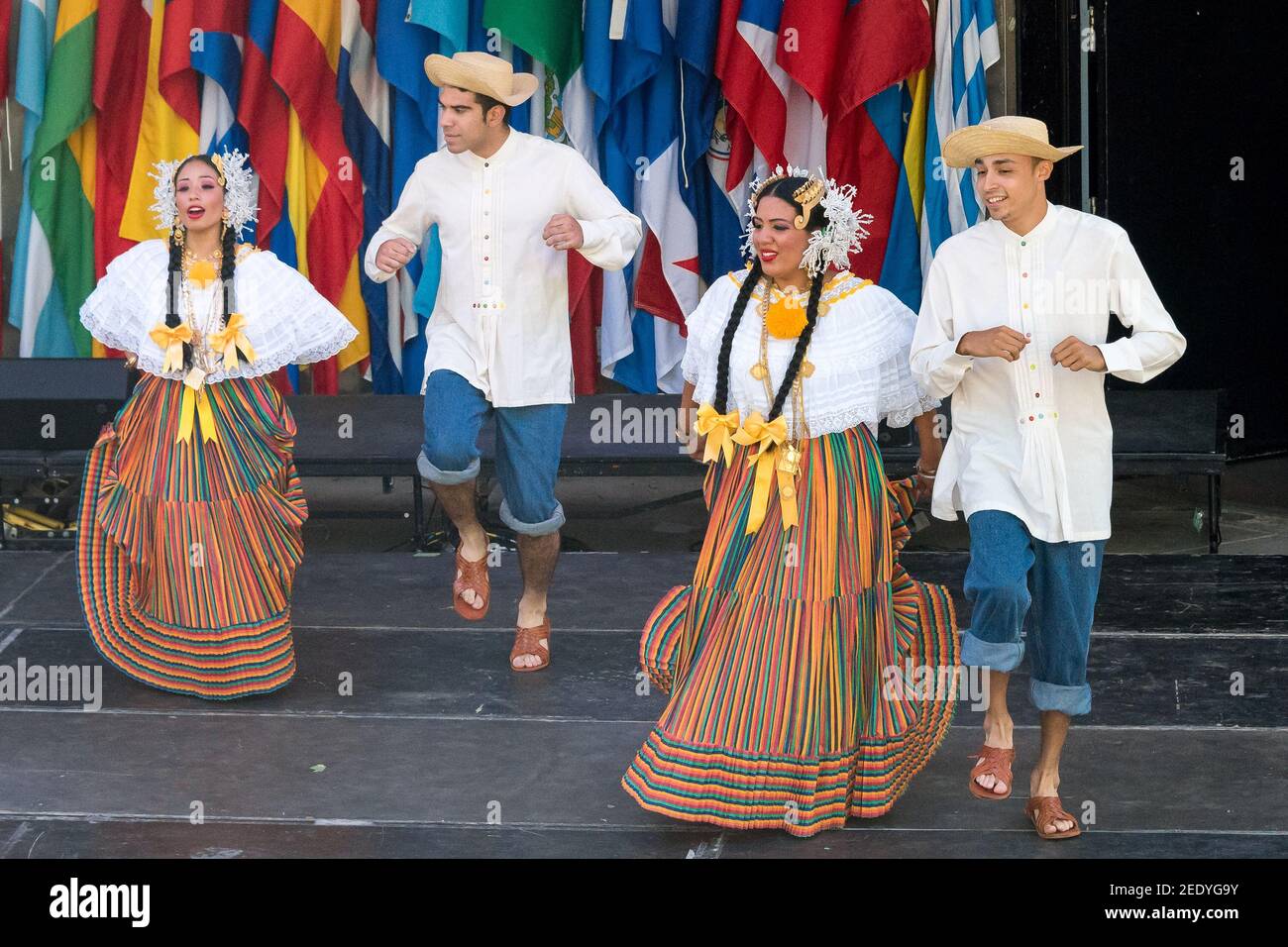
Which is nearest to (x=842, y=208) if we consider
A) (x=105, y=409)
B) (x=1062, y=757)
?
(x=1062, y=757)

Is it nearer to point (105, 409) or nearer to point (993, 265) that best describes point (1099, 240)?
point (993, 265)

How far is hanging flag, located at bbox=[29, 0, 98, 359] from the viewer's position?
7.18 meters

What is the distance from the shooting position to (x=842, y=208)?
4.29m

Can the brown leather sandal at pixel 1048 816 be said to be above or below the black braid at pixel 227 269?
below

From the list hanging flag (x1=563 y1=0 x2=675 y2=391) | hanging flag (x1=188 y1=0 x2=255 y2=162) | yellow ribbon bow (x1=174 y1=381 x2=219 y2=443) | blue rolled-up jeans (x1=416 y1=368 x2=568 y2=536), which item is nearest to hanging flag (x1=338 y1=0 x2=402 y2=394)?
hanging flag (x1=188 y1=0 x2=255 y2=162)

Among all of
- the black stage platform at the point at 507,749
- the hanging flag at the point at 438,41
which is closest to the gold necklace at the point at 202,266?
the black stage platform at the point at 507,749

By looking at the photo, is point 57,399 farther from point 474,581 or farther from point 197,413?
point 474,581

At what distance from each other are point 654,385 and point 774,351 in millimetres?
3248

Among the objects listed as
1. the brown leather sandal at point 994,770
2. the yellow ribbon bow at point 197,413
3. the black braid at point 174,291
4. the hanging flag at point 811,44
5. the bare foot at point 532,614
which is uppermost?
the hanging flag at point 811,44

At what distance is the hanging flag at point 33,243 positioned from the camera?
7.16 meters

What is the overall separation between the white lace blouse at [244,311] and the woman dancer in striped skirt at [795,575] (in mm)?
1395

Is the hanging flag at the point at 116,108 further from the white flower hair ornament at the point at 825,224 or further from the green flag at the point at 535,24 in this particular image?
the white flower hair ornament at the point at 825,224

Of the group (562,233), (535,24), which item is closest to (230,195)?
(562,233)

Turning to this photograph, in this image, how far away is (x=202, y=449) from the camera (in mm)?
5281
